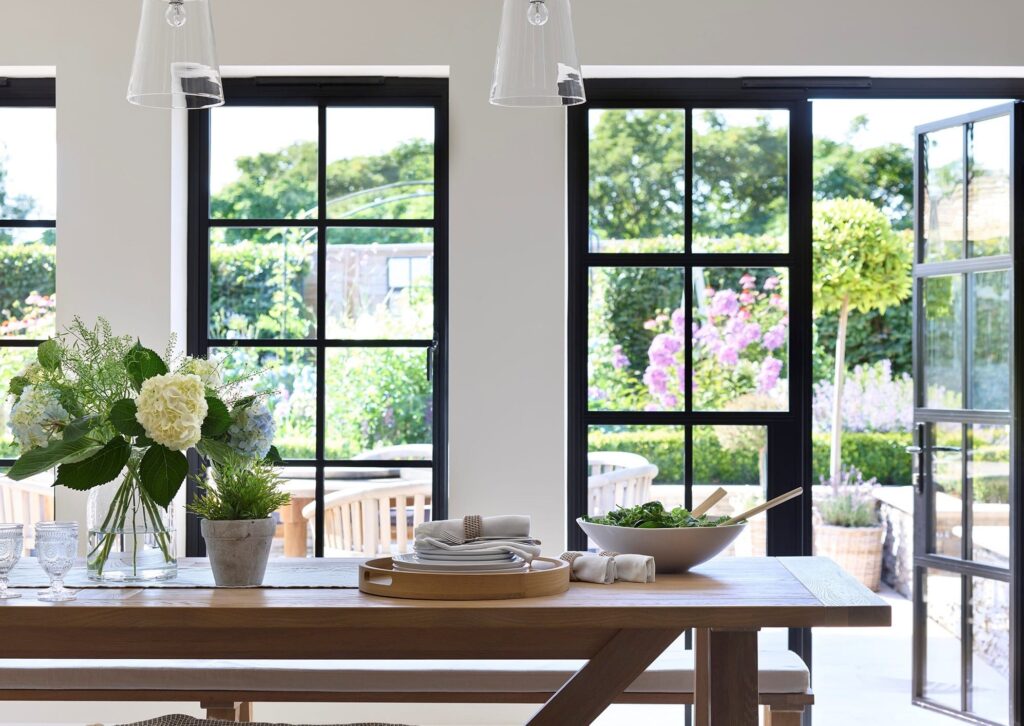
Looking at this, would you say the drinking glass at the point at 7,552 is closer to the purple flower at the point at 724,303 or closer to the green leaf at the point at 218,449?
the green leaf at the point at 218,449

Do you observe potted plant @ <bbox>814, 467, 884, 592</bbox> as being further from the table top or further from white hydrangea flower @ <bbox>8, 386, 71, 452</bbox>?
white hydrangea flower @ <bbox>8, 386, 71, 452</bbox>

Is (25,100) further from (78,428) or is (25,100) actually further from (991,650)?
(991,650)

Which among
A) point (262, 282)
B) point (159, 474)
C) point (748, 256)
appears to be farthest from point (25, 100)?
point (748, 256)

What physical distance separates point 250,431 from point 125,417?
0.25 metres

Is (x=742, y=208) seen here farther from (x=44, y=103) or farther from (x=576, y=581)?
(x=44, y=103)

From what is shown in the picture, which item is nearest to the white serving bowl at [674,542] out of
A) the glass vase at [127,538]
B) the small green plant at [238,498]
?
the small green plant at [238,498]

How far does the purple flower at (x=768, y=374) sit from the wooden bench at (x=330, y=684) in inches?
45.6

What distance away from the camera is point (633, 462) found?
396cm

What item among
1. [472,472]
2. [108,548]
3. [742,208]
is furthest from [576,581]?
[742,208]

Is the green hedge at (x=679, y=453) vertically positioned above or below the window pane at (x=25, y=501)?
above

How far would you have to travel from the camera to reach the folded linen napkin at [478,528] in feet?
7.20

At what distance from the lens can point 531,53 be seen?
2.19 m

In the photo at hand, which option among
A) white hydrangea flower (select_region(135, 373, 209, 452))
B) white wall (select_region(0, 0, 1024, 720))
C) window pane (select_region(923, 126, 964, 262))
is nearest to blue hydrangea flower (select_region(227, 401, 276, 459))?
white hydrangea flower (select_region(135, 373, 209, 452))

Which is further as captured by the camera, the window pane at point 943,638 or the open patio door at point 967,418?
the window pane at point 943,638
